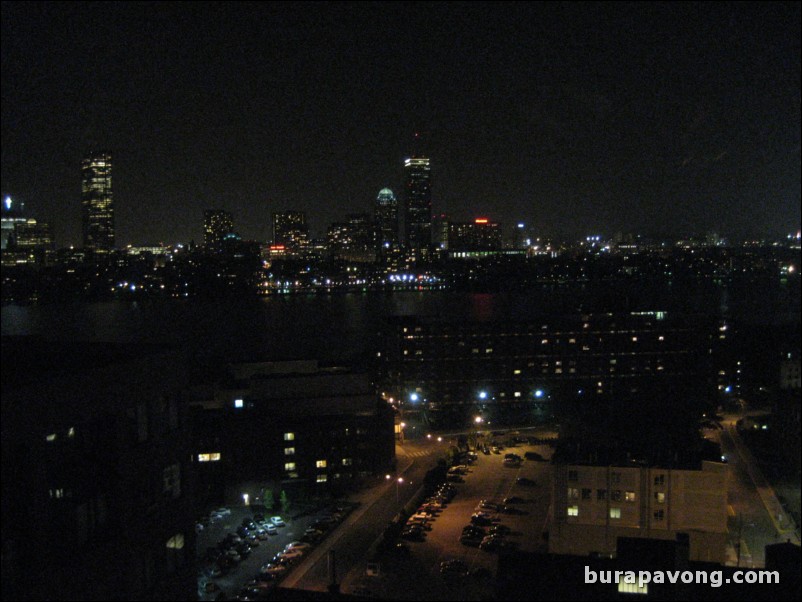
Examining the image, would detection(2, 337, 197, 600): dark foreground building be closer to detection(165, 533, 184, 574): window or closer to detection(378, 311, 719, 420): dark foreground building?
detection(165, 533, 184, 574): window

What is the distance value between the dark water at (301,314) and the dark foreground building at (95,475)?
661cm

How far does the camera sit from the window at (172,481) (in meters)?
1.60

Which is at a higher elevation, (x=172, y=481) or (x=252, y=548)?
(x=172, y=481)

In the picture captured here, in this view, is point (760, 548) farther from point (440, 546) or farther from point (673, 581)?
point (673, 581)

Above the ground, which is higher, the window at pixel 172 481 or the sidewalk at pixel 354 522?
the window at pixel 172 481

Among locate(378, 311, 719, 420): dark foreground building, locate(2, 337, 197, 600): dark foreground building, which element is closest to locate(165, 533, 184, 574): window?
locate(2, 337, 197, 600): dark foreground building

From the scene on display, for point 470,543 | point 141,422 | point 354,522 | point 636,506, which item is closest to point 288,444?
point 354,522

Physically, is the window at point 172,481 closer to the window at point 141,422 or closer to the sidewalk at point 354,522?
the window at point 141,422

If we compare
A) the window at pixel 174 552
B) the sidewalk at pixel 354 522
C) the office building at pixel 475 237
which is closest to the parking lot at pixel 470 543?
the sidewalk at pixel 354 522

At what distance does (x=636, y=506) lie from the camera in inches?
139

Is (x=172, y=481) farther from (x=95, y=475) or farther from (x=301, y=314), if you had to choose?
(x=301, y=314)

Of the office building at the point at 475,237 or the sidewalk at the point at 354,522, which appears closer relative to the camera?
the sidewalk at the point at 354,522

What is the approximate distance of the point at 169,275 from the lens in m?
26.5

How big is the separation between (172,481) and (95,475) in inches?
9.5
